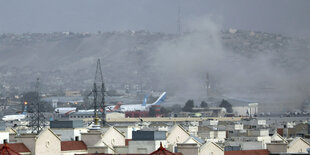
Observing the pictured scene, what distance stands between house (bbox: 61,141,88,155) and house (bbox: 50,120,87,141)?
192 inches

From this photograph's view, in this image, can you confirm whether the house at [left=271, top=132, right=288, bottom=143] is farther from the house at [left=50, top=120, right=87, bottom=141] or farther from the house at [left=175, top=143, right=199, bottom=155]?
the house at [left=175, top=143, right=199, bottom=155]

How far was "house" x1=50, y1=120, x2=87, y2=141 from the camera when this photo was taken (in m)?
59.6

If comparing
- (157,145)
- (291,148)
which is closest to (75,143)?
(157,145)

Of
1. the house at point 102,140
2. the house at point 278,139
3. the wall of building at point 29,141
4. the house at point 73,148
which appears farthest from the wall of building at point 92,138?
the house at point 278,139

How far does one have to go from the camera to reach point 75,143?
53688 mm

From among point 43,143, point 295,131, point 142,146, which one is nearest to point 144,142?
point 142,146

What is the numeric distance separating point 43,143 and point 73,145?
3242mm

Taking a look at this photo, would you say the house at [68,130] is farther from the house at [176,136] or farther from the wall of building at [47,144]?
the wall of building at [47,144]

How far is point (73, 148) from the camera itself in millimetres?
52438

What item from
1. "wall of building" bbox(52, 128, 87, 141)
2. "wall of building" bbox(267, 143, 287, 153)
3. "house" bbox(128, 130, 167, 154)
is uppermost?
"wall of building" bbox(52, 128, 87, 141)

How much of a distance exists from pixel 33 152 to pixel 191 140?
7.81 m

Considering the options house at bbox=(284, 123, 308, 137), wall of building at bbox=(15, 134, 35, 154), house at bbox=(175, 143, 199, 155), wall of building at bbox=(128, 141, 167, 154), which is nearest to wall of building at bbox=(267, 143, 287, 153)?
house at bbox=(175, 143, 199, 155)

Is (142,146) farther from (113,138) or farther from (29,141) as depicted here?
(113,138)

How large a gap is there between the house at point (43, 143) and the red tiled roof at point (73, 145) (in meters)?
1.27
